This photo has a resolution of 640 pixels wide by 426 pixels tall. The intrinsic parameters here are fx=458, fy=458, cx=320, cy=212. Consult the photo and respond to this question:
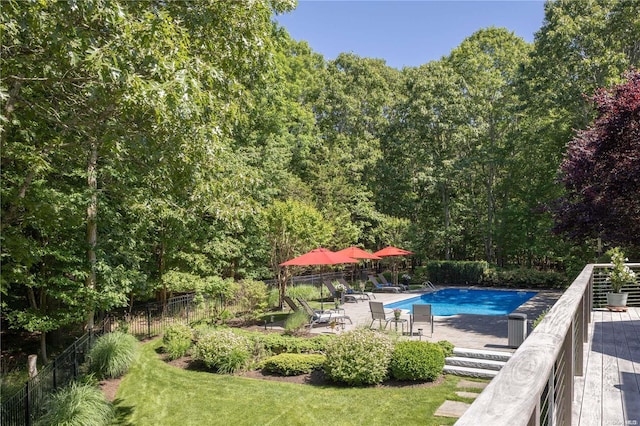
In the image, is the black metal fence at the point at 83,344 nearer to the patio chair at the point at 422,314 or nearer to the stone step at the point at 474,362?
the patio chair at the point at 422,314

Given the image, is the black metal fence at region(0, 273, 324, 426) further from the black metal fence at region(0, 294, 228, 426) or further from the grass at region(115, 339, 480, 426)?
the grass at region(115, 339, 480, 426)

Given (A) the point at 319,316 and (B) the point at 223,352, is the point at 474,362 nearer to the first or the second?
(B) the point at 223,352

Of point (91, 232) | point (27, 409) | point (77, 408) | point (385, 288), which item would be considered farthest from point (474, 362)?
point (385, 288)

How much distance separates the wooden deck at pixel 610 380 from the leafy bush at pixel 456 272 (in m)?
16.7

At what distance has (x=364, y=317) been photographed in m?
14.8

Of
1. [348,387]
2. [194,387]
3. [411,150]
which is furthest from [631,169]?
[411,150]

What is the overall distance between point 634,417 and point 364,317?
11.3 m

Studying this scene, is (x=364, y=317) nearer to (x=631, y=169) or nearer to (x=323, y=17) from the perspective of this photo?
(x=631, y=169)

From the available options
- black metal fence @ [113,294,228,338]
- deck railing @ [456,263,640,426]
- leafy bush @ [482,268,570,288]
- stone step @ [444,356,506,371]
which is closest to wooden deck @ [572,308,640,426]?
deck railing @ [456,263,640,426]

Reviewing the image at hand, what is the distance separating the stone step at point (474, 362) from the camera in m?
8.76

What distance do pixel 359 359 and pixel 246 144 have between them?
15.4 meters

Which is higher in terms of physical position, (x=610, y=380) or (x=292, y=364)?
(x=610, y=380)

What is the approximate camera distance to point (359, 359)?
847cm

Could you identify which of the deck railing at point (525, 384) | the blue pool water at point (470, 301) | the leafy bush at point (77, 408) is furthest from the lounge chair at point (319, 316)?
the deck railing at point (525, 384)
